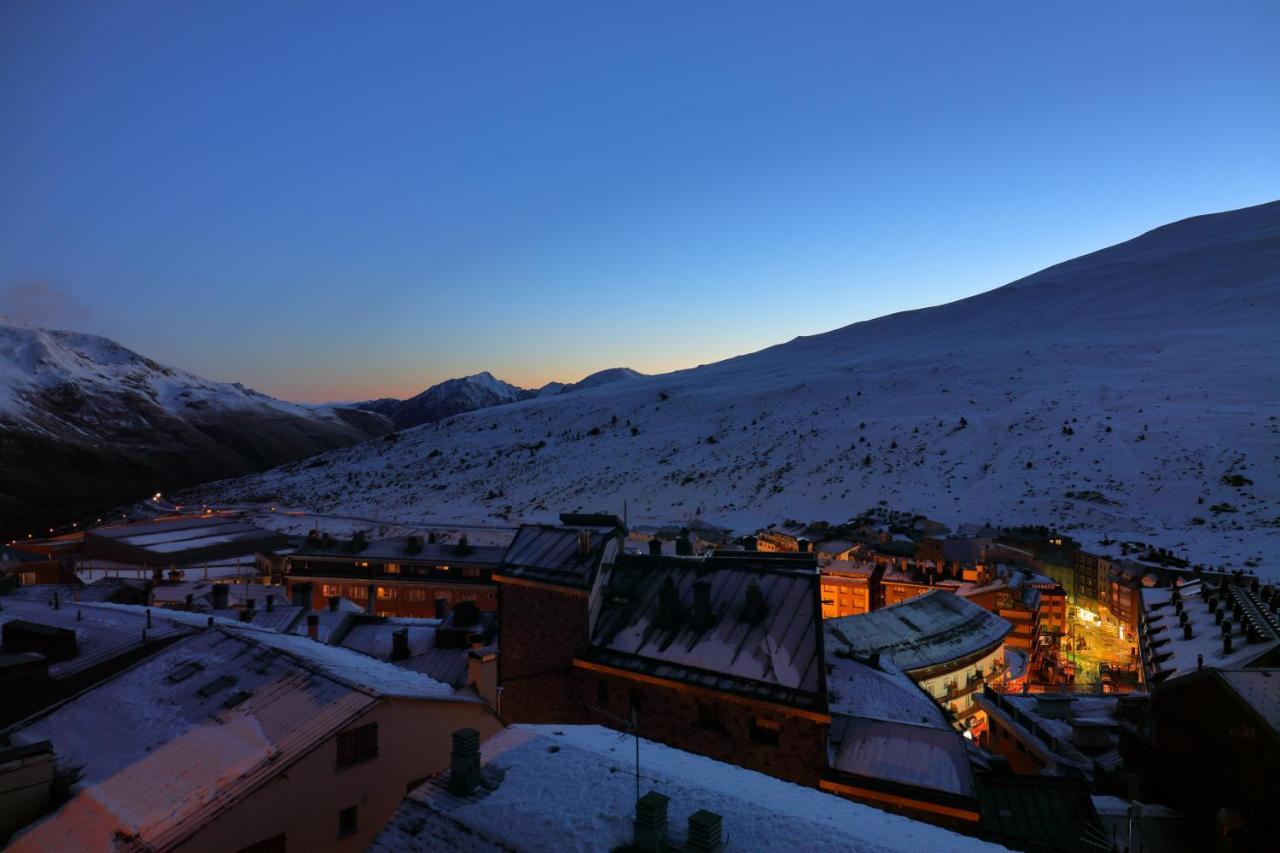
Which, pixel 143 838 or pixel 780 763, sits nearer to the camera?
pixel 143 838

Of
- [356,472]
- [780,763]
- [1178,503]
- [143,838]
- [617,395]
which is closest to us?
[143,838]

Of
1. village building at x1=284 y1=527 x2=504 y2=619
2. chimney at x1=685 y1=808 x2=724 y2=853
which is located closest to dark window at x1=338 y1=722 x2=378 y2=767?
chimney at x1=685 y1=808 x2=724 y2=853

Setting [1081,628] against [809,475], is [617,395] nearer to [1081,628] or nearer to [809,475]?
[809,475]

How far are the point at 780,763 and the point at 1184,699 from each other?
42.5 feet

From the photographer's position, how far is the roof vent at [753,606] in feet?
66.2

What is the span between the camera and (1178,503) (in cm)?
8725

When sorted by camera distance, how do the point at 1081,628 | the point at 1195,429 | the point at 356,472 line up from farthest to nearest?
the point at 356,472 → the point at 1195,429 → the point at 1081,628

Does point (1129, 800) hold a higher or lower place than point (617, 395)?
lower

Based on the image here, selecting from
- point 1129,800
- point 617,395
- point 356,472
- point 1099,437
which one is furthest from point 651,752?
point 617,395

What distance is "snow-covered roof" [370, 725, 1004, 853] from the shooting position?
9320 mm

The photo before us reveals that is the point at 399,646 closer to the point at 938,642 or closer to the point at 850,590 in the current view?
the point at 938,642

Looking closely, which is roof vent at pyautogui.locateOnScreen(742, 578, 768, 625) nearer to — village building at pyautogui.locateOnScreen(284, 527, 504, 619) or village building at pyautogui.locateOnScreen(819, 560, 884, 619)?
village building at pyautogui.locateOnScreen(819, 560, 884, 619)

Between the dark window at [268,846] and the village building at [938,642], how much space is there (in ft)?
88.8

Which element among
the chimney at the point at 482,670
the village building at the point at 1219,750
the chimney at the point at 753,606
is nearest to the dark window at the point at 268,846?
the chimney at the point at 482,670
